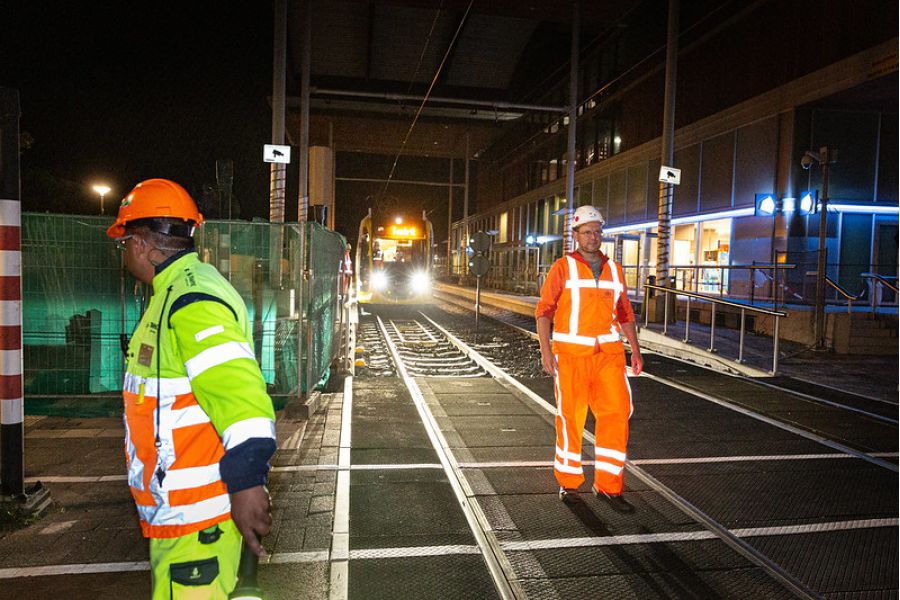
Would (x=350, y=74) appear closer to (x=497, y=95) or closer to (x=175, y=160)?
(x=497, y=95)

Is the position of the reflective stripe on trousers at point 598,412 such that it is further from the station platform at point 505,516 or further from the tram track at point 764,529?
the tram track at point 764,529

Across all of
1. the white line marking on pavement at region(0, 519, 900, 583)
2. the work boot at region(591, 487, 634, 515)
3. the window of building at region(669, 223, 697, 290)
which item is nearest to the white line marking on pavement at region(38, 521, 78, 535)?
the white line marking on pavement at region(0, 519, 900, 583)

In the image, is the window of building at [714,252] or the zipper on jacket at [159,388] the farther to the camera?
the window of building at [714,252]

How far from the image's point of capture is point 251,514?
5.71ft

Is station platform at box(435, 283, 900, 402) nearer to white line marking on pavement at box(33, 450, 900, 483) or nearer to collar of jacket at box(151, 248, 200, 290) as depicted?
white line marking on pavement at box(33, 450, 900, 483)

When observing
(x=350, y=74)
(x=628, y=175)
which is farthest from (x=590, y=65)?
(x=350, y=74)

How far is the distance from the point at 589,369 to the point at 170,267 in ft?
10.0

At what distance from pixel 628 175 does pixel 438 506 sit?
24.1 meters

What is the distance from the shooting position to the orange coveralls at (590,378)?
4.30 metres

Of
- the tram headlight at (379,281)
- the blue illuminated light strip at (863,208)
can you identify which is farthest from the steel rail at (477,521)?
the tram headlight at (379,281)

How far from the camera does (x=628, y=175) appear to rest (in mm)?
26141

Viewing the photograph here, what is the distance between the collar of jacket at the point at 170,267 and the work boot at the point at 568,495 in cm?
326

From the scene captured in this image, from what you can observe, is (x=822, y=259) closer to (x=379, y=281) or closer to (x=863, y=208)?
(x=863, y=208)

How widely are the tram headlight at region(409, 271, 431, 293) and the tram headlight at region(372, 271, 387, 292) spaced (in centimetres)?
142
